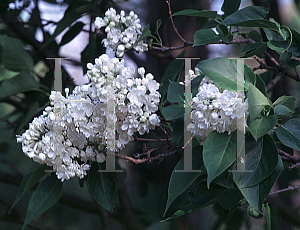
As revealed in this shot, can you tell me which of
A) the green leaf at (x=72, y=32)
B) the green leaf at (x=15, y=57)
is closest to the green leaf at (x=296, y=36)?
the green leaf at (x=72, y=32)

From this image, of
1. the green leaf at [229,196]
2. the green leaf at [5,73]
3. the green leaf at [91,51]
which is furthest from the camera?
the green leaf at [5,73]

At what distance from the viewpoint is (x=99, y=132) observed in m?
0.29

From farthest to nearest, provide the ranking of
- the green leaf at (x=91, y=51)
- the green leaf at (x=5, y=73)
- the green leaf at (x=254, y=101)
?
the green leaf at (x=5, y=73) < the green leaf at (x=91, y=51) < the green leaf at (x=254, y=101)

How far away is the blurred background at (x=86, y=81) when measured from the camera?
23.1 inches

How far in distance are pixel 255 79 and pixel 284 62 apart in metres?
0.08

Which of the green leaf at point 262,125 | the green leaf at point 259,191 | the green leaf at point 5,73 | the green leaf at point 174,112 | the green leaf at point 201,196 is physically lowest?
the green leaf at point 201,196

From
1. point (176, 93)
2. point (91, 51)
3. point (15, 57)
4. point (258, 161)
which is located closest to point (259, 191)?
point (258, 161)

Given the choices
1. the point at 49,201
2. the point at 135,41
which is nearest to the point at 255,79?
the point at 135,41

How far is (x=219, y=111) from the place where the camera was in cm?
24

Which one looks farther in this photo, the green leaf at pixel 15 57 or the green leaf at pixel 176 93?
the green leaf at pixel 15 57

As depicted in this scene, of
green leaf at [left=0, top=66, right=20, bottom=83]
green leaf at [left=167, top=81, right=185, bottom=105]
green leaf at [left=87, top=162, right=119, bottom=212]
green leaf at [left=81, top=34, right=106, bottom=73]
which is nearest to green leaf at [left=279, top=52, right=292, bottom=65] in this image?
green leaf at [left=167, top=81, right=185, bottom=105]

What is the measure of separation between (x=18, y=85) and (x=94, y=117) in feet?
1.17

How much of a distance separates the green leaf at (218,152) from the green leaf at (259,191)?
0.04 metres

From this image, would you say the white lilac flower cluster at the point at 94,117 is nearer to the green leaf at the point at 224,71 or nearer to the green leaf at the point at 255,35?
the green leaf at the point at 224,71
